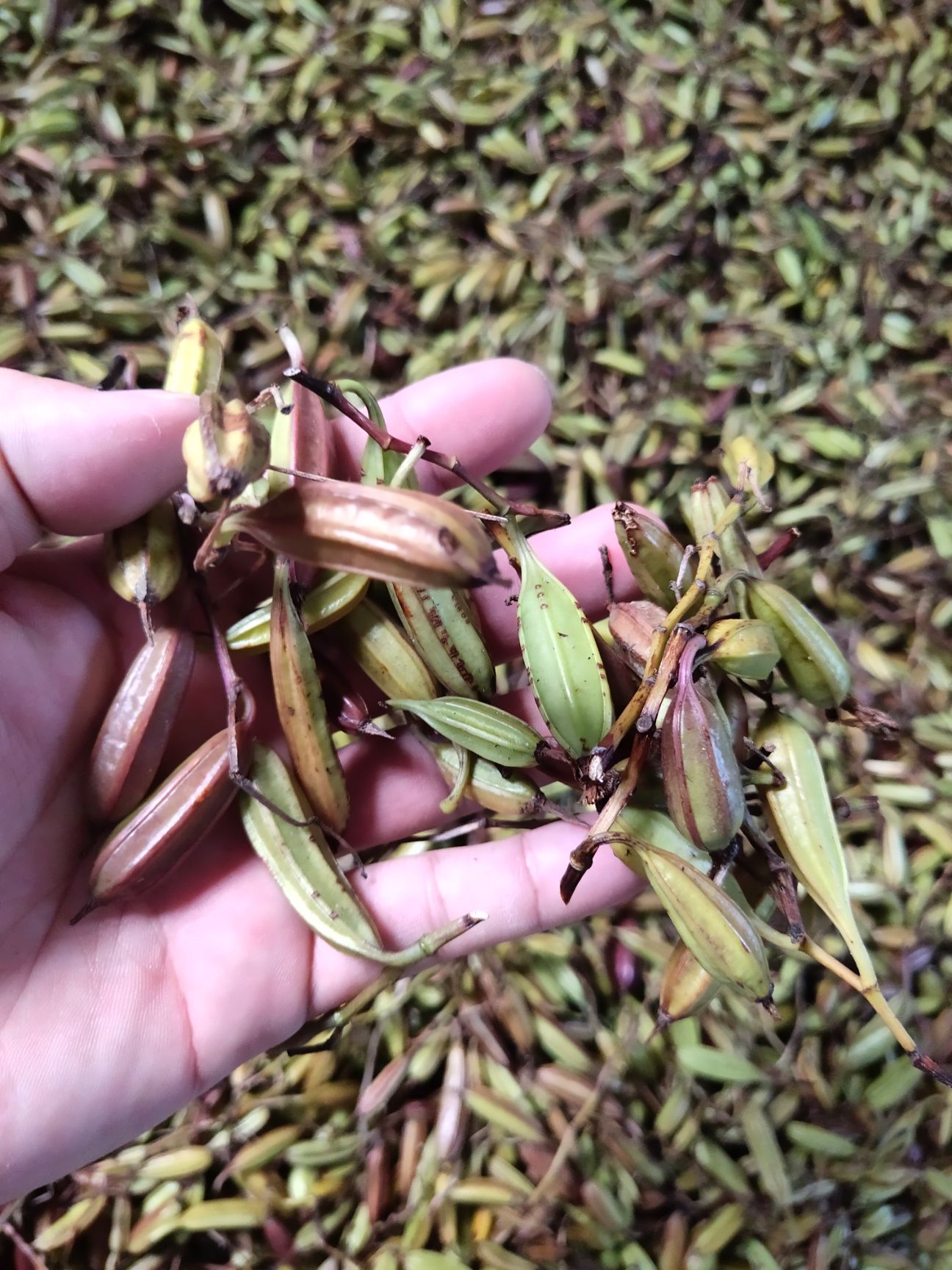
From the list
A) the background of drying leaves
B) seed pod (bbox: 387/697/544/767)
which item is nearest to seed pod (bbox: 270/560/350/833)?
seed pod (bbox: 387/697/544/767)

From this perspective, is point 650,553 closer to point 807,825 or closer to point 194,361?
point 807,825

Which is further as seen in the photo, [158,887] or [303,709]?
[158,887]

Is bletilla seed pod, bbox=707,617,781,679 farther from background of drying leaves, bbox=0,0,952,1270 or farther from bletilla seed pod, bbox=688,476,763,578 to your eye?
background of drying leaves, bbox=0,0,952,1270

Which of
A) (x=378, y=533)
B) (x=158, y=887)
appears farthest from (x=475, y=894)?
(x=378, y=533)

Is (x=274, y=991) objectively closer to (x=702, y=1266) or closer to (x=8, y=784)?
(x=8, y=784)

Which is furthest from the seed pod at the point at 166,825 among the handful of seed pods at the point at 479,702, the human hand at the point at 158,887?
the human hand at the point at 158,887

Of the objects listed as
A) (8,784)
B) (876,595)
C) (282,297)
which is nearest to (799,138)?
(876,595)

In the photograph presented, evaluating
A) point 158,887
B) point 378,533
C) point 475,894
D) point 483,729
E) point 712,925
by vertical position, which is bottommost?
point 475,894
